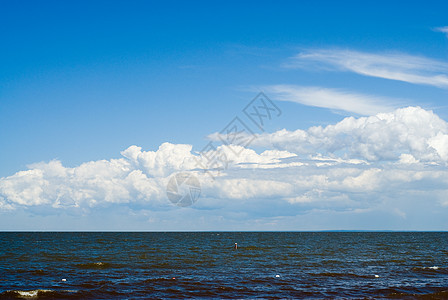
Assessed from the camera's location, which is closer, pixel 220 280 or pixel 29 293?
pixel 29 293

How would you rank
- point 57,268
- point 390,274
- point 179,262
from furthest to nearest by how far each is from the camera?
point 179,262 < point 57,268 < point 390,274

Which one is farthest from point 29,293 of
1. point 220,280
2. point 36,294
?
point 220,280

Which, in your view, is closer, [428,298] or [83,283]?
[428,298]

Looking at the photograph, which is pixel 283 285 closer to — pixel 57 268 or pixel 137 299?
pixel 137 299

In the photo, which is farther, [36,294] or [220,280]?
[220,280]

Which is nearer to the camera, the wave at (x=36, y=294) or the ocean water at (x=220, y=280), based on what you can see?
the wave at (x=36, y=294)

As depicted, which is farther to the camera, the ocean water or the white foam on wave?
the ocean water

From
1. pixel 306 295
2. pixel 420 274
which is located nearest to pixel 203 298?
pixel 306 295

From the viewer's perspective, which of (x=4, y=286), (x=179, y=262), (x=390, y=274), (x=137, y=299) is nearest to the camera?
(x=137, y=299)

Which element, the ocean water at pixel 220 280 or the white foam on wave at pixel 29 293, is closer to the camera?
the white foam on wave at pixel 29 293

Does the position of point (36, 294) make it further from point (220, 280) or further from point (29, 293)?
point (220, 280)

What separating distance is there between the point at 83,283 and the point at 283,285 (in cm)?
1694

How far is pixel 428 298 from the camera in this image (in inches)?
1228

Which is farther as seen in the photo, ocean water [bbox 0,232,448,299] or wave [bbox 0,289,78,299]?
ocean water [bbox 0,232,448,299]
